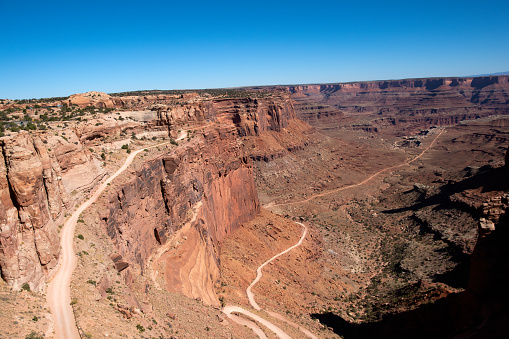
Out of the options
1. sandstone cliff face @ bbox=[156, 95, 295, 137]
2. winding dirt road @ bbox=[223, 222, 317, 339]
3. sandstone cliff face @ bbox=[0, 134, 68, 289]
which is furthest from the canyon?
sandstone cliff face @ bbox=[156, 95, 295, 137]

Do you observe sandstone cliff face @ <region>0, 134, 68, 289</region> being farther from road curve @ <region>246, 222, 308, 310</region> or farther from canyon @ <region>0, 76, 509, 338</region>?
road curve @ <region>246, 222, 308, 310</region>

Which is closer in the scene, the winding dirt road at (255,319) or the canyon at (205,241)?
the canyon at (205,241)

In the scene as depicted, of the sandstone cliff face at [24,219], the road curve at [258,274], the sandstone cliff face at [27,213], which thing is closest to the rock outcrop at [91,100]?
the sandstone cliff face at [27,213]

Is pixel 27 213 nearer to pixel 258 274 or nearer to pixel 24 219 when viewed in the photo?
pixel 24 219

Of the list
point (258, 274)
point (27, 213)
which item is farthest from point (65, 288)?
point (258, 274)

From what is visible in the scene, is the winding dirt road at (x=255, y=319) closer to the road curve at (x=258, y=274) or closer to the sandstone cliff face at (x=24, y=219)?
the road curve at (x=258, y=274)
